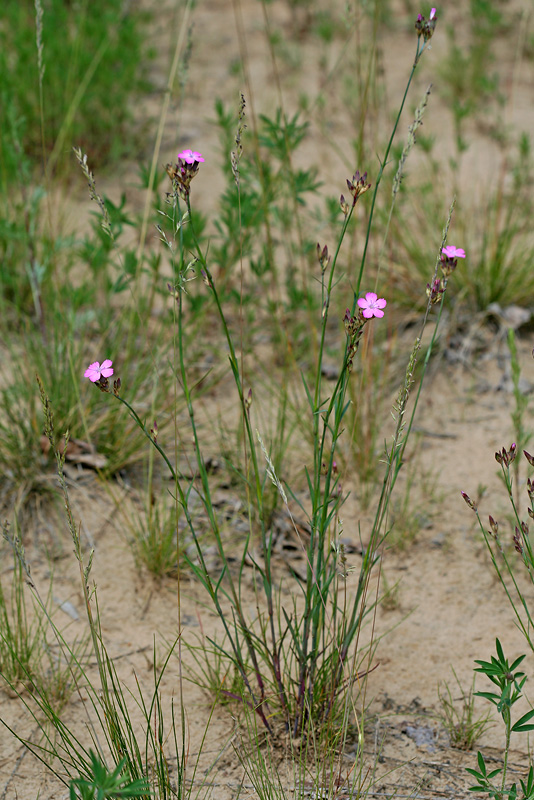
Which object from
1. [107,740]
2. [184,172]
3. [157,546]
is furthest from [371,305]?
[157,546]

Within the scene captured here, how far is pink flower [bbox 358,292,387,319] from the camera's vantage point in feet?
3.98

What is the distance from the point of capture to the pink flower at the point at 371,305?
1.21m

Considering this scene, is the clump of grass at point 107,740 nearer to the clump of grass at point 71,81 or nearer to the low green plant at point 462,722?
the low green plant at point 462,722

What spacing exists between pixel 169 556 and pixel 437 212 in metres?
1.98

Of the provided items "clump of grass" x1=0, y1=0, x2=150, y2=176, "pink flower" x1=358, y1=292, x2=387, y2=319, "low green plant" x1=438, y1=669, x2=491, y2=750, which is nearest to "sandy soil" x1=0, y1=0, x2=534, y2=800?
"low green plant" x1=438, y1=669, x2=491, y2=750

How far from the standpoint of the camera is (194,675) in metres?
1.82

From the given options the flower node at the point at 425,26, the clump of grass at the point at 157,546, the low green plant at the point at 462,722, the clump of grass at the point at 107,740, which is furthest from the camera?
the clump of grass at the point at 157,546

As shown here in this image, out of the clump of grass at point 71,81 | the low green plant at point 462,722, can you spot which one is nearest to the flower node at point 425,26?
the low green plant at point 462,722

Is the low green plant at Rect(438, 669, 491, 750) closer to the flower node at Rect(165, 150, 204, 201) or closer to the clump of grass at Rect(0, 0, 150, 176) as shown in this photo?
the flower node at Rect(165, 150, 204, 201)

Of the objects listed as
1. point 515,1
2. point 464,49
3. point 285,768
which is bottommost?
point 285,768

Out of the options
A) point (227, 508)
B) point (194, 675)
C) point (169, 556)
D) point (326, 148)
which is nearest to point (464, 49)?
point (326, 148)

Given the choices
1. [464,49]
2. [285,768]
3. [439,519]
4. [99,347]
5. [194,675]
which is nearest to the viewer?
[285,768]

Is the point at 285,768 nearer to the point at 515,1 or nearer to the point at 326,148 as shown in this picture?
the point at 326,148

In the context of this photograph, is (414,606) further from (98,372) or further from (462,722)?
(98,372)
